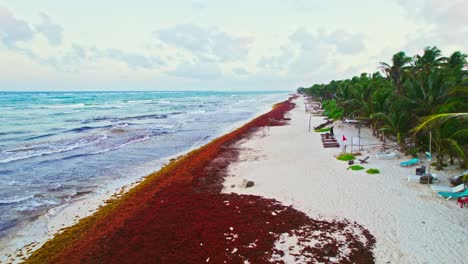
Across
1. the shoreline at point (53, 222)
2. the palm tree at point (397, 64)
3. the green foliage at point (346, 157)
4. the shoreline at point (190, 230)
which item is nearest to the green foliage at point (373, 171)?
the green foliage at point (346, 157)

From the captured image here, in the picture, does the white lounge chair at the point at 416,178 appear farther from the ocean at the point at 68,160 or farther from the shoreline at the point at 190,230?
the ocean at the point at 68,160

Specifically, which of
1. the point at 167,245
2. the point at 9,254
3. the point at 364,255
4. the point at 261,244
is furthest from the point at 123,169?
the point at 364,255

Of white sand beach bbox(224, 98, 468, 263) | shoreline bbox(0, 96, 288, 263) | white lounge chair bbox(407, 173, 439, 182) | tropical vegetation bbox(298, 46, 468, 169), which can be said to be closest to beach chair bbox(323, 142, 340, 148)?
white sand beach bbox(224, 98, 468, 263)

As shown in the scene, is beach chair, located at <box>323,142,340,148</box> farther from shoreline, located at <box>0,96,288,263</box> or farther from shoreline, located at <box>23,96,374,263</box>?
shoreline, located at <box>0,96,288,263</box>

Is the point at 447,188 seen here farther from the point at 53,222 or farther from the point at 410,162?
the point at 53,222

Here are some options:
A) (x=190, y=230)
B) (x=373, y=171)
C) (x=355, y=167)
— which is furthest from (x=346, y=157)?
(x=190, y=230)

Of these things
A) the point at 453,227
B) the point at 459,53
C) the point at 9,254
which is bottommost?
the point at 9,254

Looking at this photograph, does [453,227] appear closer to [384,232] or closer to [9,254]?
[384,232]
